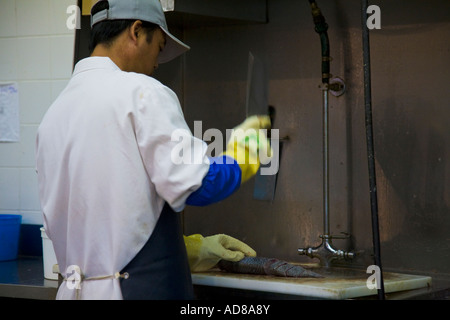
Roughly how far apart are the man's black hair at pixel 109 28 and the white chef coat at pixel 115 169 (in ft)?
0.29

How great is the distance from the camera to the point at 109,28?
1.39 meters

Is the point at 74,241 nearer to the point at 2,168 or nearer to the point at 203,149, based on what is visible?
the point at 203,149

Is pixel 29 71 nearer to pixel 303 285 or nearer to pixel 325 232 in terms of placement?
pixel 325 232

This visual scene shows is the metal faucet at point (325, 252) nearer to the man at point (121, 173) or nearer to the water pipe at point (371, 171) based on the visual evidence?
the water pipe at point (371, 171)

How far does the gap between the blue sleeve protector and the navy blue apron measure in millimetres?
74

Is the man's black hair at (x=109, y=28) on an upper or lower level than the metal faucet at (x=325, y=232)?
upper

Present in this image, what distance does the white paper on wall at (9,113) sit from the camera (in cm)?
265

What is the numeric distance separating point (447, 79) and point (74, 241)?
1.16m

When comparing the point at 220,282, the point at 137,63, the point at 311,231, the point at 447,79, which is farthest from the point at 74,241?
the point at 447,79

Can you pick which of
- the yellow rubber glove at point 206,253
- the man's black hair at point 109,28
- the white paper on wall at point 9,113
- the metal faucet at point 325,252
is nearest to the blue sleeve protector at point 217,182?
the man's black hair at point 109,28

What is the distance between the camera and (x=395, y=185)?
6.63 ft

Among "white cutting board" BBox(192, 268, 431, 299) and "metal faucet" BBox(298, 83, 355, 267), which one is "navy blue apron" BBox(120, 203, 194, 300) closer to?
"white cutting board" BBox(192, 268, 431, 299)

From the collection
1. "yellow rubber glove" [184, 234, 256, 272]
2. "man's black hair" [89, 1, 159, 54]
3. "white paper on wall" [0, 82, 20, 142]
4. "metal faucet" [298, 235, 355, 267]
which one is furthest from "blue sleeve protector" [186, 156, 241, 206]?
"white paper on wall" [0, 82, 20, 142]

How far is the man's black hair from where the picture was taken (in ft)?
4.53
